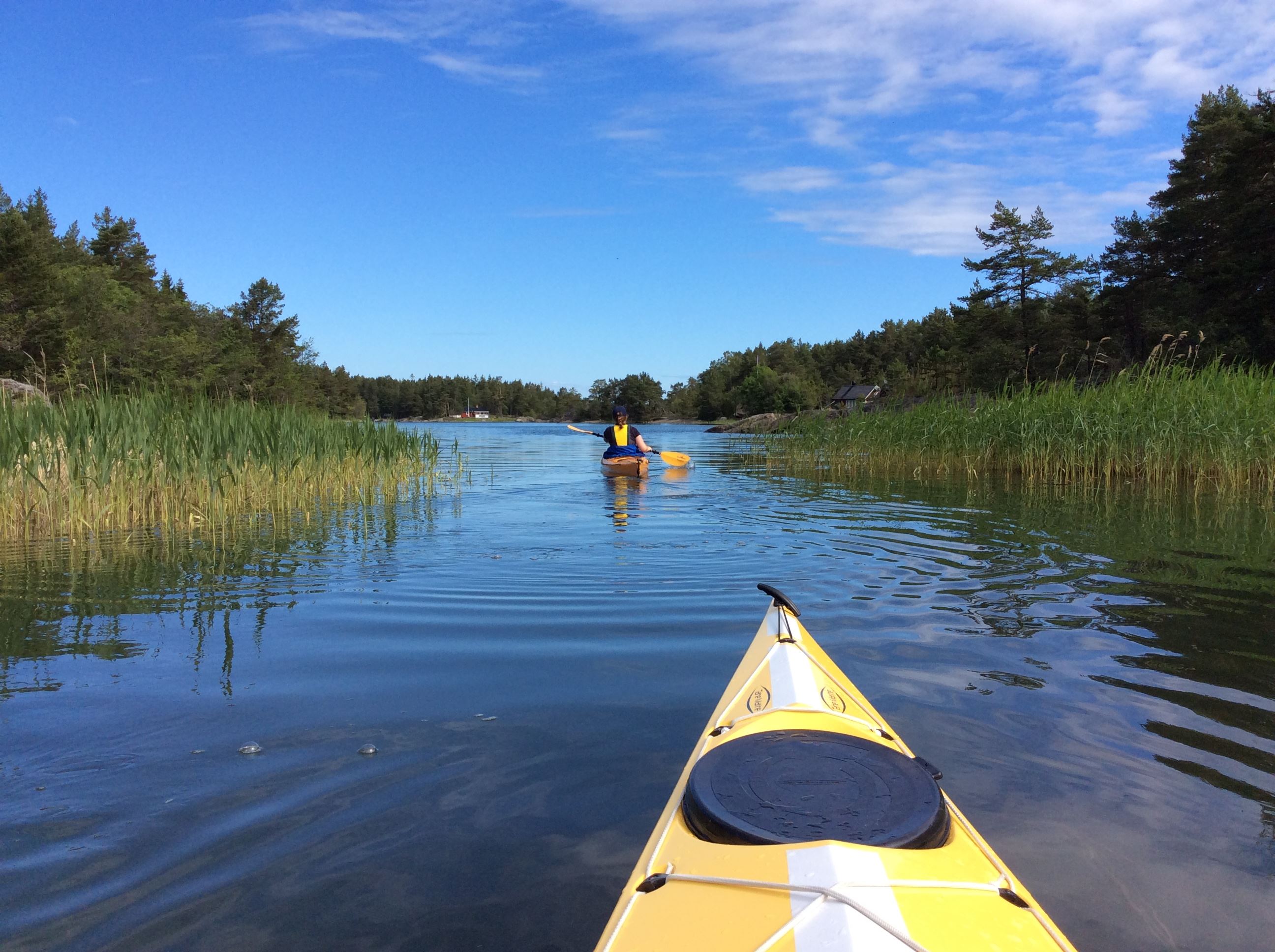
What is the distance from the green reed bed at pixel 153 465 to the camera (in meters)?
7.81

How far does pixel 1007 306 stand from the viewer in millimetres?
39094

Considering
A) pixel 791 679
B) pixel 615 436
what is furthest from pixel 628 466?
pixel 791 679

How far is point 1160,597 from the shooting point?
543cm

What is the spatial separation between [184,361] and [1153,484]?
42.2 meters

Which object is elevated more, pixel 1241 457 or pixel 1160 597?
pixel 1241 457

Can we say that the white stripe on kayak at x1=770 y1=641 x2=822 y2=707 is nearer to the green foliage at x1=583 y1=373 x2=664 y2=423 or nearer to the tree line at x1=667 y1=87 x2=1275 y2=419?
the tree line at x1=667 y1=87 x2=1275 y2=419

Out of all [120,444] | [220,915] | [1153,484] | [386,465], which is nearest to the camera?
[220,915]

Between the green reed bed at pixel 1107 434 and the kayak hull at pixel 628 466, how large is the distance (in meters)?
3.40

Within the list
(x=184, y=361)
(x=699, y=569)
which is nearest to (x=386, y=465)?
(x=699, y=569)

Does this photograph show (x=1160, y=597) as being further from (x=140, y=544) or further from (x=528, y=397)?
(x=528, y=397)

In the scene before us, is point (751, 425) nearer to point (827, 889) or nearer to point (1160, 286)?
point (1160, 286)

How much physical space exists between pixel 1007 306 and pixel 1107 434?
31203mm

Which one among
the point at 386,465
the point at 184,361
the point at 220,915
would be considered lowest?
the point at 220,915

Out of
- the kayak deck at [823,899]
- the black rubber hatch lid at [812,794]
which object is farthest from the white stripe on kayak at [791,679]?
the kayak deck at [823,899]
